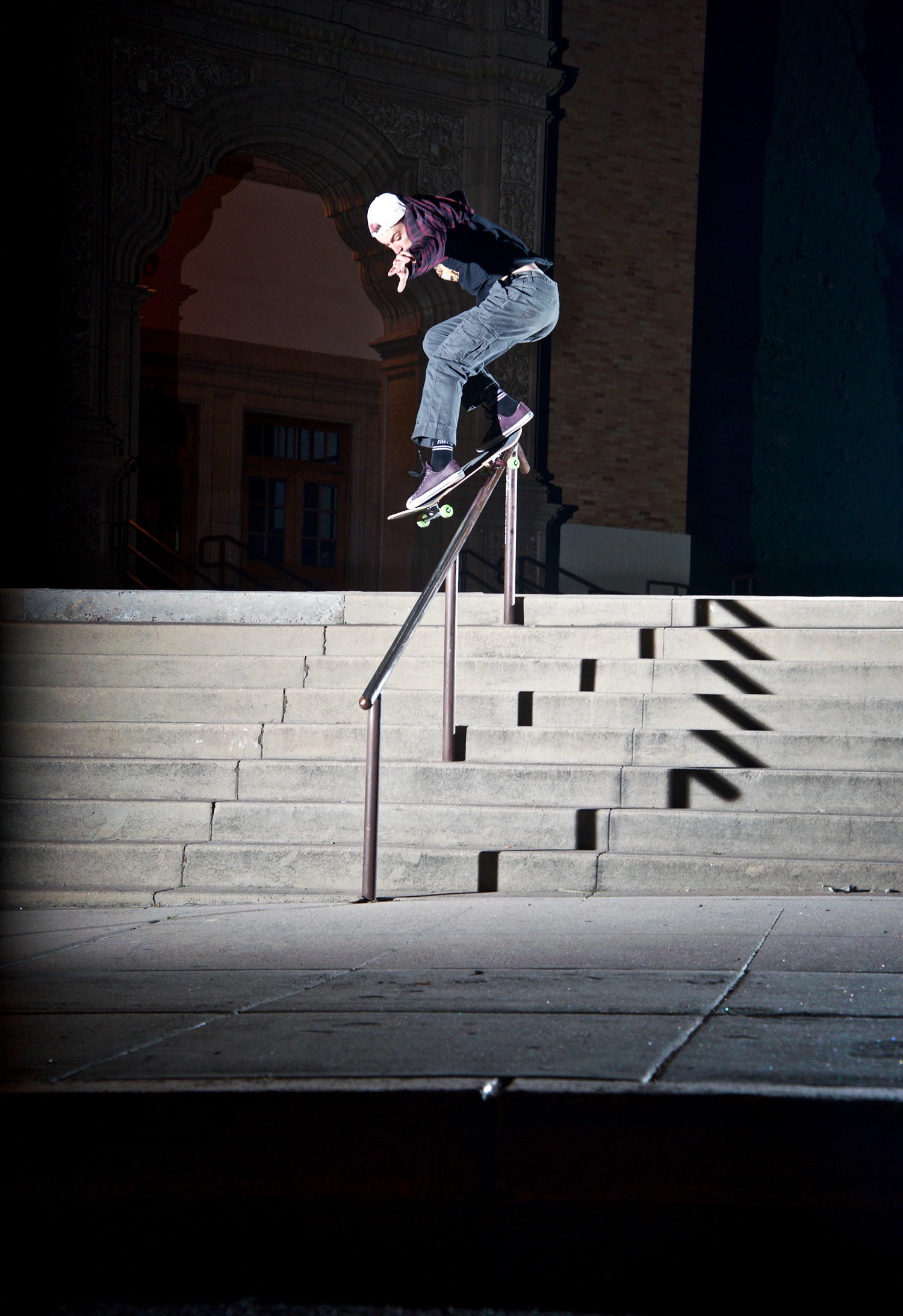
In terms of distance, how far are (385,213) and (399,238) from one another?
226mm

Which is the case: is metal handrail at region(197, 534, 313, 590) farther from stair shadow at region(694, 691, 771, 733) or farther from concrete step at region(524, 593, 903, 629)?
stair shadow at region(694, 691, 771, 733)

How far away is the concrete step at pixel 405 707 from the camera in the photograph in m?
5.47

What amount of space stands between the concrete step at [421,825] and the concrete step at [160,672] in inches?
45.4

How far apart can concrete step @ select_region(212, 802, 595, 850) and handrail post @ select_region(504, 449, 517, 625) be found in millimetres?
1662

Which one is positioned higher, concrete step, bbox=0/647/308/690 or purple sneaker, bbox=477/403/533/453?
purple sneaker, bbox=477/403/533/453

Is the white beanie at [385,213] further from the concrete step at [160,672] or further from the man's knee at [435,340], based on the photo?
the concrete step at [160,672]

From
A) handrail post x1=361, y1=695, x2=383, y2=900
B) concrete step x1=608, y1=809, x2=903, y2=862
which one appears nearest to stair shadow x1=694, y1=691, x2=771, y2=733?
concrete step x1=608, y1=809, x2=903, y2=862

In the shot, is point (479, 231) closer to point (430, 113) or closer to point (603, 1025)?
point (603, 1025)

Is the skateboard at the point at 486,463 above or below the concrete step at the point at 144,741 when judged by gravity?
above

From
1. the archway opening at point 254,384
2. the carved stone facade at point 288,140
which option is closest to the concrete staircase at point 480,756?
the carved stone facade at point 288,140

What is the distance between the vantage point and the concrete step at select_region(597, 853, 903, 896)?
4.38m

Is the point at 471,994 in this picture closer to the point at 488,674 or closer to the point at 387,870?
the point at 387,870

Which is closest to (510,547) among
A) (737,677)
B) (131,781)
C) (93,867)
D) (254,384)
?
(737,677)

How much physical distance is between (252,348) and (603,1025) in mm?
15721
